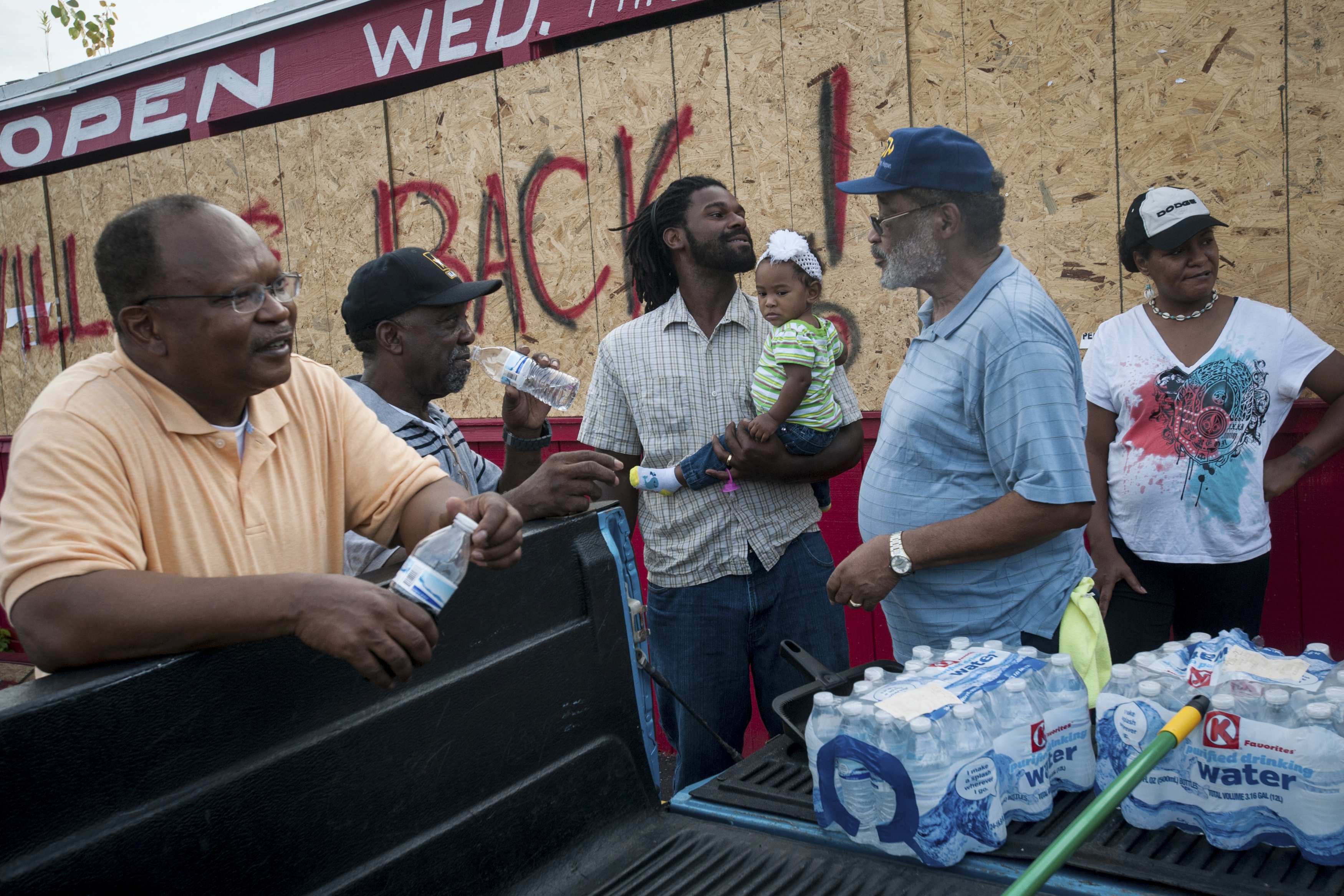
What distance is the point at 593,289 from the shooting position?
204 inches

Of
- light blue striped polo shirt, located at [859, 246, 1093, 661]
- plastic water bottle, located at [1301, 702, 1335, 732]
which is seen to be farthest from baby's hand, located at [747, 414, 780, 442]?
plastic water bottle, located at [1301, 702, 1335, 732]

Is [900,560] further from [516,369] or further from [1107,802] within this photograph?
[516,369]

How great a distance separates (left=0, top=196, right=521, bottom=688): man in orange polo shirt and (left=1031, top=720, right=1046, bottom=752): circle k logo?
39.8 inches

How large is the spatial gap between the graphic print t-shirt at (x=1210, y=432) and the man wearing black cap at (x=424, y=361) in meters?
2.06

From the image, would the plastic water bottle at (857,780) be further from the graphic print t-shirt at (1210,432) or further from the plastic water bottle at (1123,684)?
the graphic print t-shirt at (1210,432)

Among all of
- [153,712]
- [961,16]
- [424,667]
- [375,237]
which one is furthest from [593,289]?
[153,712]

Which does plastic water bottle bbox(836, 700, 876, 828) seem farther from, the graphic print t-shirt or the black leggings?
the graphic print t-shirt

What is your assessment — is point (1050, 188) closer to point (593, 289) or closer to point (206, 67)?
point (593, 289)

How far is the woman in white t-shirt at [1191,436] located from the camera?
337cm

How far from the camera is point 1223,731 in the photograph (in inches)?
67.5

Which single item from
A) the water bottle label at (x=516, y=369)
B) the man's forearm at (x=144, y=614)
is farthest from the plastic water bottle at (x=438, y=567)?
the water bottle label at (x=516, y=369)

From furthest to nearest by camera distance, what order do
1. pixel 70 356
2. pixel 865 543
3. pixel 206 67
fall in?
pixel 70 356
pixel 206 67
pixel 865 543

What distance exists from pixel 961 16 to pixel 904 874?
11.6 ft

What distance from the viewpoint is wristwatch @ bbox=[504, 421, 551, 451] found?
10.1ft
